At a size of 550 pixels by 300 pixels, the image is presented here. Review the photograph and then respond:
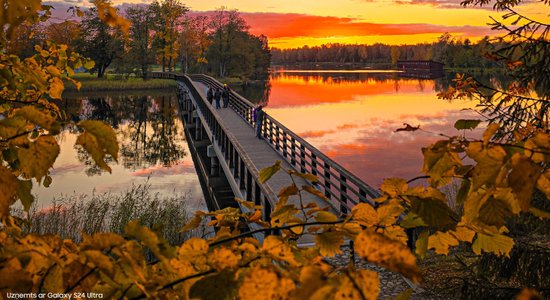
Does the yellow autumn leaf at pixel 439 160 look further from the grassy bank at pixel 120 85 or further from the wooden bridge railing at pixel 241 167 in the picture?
the grassy bank at pixel 120 85

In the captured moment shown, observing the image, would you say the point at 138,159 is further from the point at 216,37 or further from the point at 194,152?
the point at 216,37

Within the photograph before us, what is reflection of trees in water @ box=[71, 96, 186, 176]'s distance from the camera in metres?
32.2

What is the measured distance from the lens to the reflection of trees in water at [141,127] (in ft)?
106

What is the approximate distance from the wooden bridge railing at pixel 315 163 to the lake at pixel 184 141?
2.28 m

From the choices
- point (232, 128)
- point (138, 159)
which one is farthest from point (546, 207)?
point (138, 159)

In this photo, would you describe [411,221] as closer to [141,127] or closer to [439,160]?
[439,160]

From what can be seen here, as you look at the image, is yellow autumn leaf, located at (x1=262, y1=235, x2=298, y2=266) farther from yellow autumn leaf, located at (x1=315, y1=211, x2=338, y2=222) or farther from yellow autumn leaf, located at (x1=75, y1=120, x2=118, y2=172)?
yellow autumn leaf, located at (x1=75, y1=120, x2=118, y2=172)

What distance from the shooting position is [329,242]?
78.0 inches

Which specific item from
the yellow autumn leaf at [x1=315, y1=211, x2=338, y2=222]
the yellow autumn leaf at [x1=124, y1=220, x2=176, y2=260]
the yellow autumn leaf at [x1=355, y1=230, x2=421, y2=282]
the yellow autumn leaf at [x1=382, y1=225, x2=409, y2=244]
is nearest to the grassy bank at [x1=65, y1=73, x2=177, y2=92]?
the yellow autumn leaf at [x1=315, y1=211, x2=338, y2=222]

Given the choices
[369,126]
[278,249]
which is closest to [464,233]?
[278,249]

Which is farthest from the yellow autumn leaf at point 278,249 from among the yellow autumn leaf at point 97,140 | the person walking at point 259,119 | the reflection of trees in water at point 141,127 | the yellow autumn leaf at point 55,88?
the reflection of trees in water at point 141,127

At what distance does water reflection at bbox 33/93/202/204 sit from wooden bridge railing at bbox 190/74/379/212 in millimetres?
4963

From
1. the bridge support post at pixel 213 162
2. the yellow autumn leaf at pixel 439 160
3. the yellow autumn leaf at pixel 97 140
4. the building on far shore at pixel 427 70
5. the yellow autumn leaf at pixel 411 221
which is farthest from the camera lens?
the building on far shore at pixel 427 70

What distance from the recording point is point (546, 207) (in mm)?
7242
